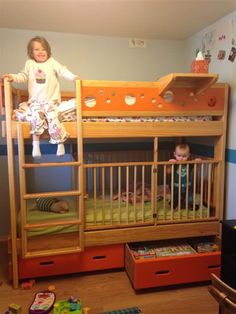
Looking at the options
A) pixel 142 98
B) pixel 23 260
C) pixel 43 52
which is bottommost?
pixel 23 260

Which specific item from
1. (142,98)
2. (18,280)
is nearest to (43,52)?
(142,98)

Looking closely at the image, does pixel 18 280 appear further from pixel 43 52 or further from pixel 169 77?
pixel 169 77

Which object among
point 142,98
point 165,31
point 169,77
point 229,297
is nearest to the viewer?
point 229,297

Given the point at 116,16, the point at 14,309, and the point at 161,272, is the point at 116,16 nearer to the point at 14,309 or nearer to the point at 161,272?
the point at 161,272

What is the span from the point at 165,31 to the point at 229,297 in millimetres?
2641

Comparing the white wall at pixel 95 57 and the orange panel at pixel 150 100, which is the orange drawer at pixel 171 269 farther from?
the white wall at pixel 95 57

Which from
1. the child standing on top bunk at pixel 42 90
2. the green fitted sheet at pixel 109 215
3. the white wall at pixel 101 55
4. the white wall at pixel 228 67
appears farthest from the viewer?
the white wall at pixel 101 55

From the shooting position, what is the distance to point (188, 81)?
7.85 ft

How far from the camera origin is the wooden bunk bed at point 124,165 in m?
2.19

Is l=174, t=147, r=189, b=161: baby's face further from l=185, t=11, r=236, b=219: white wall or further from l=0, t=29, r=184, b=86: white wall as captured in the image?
l=0, t=29, r=184, b=86: white wall

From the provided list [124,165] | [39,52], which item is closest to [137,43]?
[39,52]

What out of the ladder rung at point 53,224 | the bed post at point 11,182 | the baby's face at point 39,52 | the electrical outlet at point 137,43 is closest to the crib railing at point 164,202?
the ladder rung at point 53,224

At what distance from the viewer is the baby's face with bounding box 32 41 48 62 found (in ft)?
7.11

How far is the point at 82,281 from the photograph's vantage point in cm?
234
